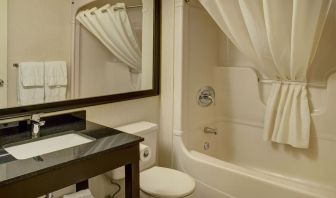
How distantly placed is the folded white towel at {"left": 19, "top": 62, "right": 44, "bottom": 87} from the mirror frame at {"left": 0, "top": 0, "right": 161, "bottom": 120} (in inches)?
5.5

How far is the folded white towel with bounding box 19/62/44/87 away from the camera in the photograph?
5.47 ft

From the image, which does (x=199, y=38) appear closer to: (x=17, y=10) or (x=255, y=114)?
(x=255, y=114)

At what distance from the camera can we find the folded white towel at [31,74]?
5.47 feet

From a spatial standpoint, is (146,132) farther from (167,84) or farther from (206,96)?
(206,96)

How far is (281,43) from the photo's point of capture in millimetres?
2061

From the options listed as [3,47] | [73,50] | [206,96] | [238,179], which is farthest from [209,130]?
[3,47]

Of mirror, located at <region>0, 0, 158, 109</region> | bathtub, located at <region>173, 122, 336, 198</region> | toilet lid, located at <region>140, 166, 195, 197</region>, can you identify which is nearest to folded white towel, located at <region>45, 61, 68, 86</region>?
mirror, located at <region>0, 0, 158, 109</region>

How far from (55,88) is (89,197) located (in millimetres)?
692

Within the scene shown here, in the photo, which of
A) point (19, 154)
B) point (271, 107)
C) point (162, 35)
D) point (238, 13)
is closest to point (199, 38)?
point (162, 35)

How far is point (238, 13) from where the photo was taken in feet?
6.84

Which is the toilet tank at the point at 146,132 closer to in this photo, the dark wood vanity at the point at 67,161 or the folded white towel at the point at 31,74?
the dark wood vanity at the point at 67,161

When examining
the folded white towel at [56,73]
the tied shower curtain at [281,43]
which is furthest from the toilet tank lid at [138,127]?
the tied shower curtain at [281,43]

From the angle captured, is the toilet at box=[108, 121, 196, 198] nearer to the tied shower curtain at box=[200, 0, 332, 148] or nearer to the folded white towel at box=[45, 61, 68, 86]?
the folded white towel at box=[45, 61, 68, 86]

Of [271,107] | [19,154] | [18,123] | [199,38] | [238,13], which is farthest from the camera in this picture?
[199,38]
